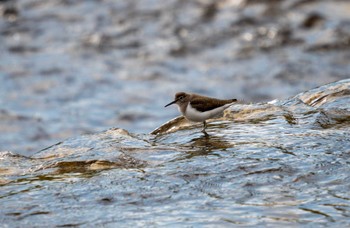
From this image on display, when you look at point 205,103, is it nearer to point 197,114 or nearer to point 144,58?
point 197,114

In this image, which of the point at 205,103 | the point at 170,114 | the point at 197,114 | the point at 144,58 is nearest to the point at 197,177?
the point at 197,114

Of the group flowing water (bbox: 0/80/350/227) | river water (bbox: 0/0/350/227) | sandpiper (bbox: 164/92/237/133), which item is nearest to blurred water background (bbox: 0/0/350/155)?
river water (bbox: 0/0/350/227)

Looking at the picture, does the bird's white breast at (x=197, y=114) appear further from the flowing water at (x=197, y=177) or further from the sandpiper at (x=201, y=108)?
the flowing water at (x=197, y=177)

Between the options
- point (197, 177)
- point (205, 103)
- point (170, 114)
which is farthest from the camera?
point (170, 114)

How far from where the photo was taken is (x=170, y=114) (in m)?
19.8

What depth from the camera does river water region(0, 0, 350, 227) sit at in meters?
7.43

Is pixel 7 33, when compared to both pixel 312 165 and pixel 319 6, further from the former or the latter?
pixel 312 165

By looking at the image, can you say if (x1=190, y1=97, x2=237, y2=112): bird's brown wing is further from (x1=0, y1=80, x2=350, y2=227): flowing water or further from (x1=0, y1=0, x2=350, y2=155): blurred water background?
(x1=0, y1=0, x2=350, y2=155): blurred water background

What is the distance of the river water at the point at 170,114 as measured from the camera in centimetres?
743

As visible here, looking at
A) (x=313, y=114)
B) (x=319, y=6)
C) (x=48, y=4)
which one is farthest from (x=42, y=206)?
(x=48, y=4)

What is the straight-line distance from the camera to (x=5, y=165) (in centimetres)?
915

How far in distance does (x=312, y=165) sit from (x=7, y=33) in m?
19.6

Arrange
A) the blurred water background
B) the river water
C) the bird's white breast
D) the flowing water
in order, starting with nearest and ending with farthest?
the flowing water → the river water → the bird's white breast → the blurred water background

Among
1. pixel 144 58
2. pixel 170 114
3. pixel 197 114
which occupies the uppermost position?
pixel 144 58
